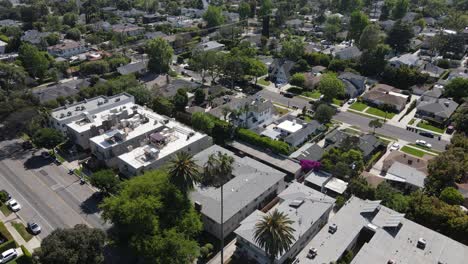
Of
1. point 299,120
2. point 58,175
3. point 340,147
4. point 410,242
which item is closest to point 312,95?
point 299,120

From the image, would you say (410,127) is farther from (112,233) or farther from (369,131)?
(112,233)

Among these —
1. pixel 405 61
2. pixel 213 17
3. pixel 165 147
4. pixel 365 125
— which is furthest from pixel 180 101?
pixel 213 17

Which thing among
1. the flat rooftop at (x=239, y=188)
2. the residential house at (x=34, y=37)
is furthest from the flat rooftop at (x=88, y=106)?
the residential house at (x=34, y=37)

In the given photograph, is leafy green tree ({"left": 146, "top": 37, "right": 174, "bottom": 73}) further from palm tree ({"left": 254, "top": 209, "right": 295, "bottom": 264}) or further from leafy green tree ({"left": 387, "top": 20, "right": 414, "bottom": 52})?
palm tree ({"left": 254, "top": 209, "right": 295, "bottom": 264})

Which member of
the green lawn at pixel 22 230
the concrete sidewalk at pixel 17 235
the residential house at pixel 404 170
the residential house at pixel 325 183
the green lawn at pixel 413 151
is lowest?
the concrete sidewalk at pixel 17 235

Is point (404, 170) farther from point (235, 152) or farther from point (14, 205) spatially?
point (14, 205)

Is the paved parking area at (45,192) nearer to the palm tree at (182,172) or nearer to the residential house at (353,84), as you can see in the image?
the palm tree at (182,172)

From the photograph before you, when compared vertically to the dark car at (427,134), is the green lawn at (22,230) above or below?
below
